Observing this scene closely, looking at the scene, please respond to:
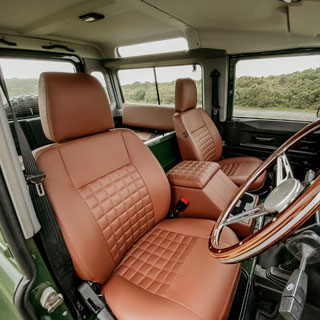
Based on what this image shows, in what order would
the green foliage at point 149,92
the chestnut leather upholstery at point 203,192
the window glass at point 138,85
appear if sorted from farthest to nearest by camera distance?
the window glass at point 138,85, the green foliage at point 149,92, the chestnut leather upholstery at point 203,192

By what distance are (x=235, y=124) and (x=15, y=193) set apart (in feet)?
8.27

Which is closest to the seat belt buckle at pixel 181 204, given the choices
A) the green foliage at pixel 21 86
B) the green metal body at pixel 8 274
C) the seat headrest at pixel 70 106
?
the seat headrest at pixel 70 106

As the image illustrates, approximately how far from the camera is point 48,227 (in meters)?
0.83

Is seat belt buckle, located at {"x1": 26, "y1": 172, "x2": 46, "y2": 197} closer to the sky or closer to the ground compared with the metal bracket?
closer to the sky

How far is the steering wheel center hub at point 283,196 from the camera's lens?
2.41 ft

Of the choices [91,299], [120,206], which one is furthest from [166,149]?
[91,299]

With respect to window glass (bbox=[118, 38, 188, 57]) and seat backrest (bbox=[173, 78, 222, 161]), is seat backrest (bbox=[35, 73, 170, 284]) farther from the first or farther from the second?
window glass (bbox=[118, 38, 188, 57])

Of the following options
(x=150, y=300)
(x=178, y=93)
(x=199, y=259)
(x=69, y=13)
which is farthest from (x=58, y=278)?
(x=69, y=13)

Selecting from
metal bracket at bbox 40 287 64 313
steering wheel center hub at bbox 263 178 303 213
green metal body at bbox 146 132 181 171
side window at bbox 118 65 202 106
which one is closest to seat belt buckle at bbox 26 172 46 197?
metal bracket at bbox 40 287 64 313

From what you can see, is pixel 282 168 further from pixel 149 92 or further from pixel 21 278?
pixel 149 92

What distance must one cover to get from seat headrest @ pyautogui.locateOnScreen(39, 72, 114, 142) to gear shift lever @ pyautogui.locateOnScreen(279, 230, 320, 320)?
1157mm

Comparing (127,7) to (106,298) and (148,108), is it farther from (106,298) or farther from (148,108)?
(106,298)

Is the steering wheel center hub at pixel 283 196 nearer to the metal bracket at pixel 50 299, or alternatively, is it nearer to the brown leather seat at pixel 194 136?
the metal bracket at pixel 50 299

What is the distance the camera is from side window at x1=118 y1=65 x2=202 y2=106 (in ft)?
9.36
